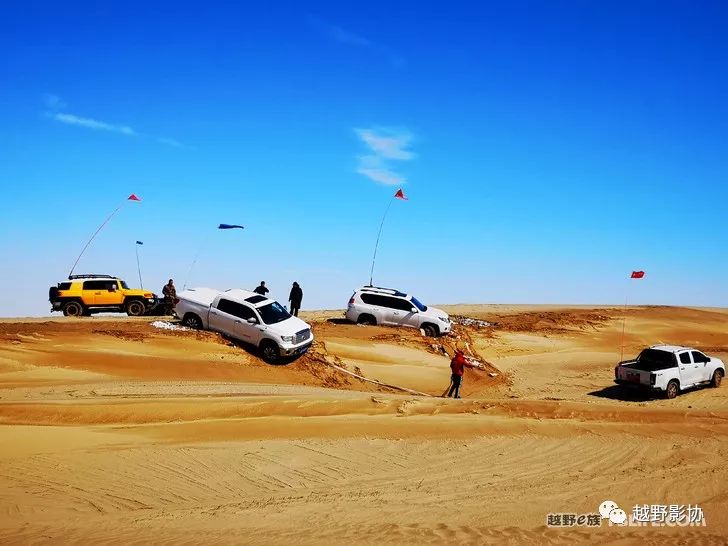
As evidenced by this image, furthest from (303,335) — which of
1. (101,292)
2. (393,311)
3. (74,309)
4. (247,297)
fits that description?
(74,309)

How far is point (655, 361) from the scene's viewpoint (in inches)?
859

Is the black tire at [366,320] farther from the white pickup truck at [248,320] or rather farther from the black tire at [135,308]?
the black tire at [135,308]

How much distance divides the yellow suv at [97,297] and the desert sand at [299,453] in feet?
25.9

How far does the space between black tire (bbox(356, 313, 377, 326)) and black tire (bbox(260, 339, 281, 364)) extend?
8564 millimetres

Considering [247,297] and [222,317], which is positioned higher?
[247,297]

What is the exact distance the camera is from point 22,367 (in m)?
17.6

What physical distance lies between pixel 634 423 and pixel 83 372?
14765mm

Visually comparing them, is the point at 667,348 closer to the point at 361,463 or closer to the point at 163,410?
the point at 361,463

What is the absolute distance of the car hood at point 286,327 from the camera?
2111 cm

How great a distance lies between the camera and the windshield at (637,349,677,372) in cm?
2138

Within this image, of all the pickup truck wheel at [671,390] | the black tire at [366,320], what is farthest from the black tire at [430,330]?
the pickup truck wheel at [671,390]

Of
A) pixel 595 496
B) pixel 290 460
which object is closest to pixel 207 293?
pixel 290 460

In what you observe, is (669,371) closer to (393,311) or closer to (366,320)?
(393,311)

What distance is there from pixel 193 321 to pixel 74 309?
9.82 metres
